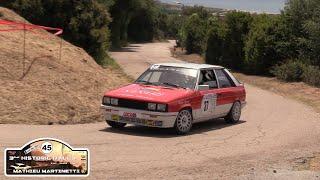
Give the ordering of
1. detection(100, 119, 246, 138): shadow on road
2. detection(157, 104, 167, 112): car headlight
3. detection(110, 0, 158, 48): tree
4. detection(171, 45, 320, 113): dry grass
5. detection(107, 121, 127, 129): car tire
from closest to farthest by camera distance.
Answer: detection(157, 104, 167, 112): car headlight → detection(100, 119, 246, 138): shadow on road → detection(107, 121, 127, 129): car tire → detection(171, 45, 320, 113): dry grass → detection(110, 0, 158, 48): tree

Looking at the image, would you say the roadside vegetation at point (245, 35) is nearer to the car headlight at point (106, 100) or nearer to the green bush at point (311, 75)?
the green bush at point (311, 75)

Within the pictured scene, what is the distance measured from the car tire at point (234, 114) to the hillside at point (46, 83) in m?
3.35

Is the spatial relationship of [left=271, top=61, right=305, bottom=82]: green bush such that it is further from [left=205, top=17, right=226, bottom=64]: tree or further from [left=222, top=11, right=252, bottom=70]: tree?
[left=205, top=17, right=226, bottom=64]: tree

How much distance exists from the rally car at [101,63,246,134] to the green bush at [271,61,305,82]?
15.7 m

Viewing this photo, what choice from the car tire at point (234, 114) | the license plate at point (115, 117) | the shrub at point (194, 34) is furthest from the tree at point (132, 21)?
the license plate at point (115, 117)

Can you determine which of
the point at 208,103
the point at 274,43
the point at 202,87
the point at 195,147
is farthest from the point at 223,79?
the point at 274,43

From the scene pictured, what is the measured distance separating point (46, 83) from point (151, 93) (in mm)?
4198

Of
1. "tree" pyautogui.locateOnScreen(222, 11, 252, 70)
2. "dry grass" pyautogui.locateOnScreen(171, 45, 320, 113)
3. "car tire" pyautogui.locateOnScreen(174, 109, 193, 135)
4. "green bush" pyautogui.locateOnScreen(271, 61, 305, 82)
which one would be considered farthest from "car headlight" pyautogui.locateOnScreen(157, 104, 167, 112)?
"tree" pyautogui.locateOnScreen(222, 11, 252, 70)

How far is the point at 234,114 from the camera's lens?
15914 mm

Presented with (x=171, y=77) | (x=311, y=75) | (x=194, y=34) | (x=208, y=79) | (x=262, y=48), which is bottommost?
(x=194, y=34)

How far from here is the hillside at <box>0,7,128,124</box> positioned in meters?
14.3

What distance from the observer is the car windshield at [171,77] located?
1409 centimetres

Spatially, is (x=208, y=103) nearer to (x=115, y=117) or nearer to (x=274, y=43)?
(x=115, y=117)

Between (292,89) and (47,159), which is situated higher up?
(47,159)
